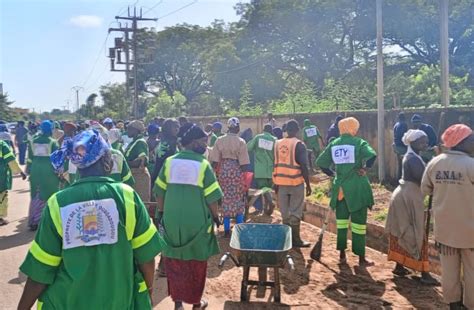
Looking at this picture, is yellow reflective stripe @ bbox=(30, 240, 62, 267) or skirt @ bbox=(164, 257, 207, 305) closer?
yellow reflective stripe @ bbox=(30, 240, 62, 267)

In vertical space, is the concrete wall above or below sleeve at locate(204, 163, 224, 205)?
above

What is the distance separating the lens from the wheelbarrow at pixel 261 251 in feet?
17.7

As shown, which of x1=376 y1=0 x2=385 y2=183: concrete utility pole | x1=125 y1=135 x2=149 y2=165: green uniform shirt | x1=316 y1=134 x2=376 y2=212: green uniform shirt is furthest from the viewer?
x1=376 y1=0 x2=385 y2=183: concrete utility pole

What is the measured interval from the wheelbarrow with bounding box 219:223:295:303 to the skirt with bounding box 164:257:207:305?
0.37 meters

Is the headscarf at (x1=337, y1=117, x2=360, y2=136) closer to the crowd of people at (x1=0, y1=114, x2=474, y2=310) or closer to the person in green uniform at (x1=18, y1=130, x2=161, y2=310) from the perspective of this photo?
the crowd of people at (x1=0, y1=114, x2=474, y2=310)

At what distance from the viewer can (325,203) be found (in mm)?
11641

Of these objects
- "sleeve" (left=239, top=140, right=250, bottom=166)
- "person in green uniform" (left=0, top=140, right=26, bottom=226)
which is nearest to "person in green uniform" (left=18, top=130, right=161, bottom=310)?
"sleeve" (left=239, top=140, right=250, bottom=166)

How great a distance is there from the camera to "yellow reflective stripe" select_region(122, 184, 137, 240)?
287 cm

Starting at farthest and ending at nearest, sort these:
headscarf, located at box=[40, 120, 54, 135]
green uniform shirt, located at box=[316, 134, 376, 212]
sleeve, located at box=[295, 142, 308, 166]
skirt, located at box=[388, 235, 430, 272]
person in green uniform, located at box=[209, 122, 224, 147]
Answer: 1. person in green uniform, located at box=[209, 122, 224, 147]
2. headscarf, located at box=[40, 120, 54, 135]
3. sleeve, located at box=[295, 142, 308, 166]
4. green uniform shirt, located at box=[316, 134, 376, 212]
5. skirt, located at box=[388, 235, 430, 272]

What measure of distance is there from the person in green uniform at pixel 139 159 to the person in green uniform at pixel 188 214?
2.49m

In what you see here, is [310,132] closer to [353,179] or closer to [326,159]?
[326,159]

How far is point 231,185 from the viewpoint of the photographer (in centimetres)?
844

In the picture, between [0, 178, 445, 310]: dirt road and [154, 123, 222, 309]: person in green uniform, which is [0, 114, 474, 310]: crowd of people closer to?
[154, 123, 222, 309]: person in green uniform

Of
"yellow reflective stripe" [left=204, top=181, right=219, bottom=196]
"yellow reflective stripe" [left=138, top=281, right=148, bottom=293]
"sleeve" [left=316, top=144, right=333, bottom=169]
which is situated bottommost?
"yellow reflective stripe" [left=138, top=281, right=148, bottom=293]
